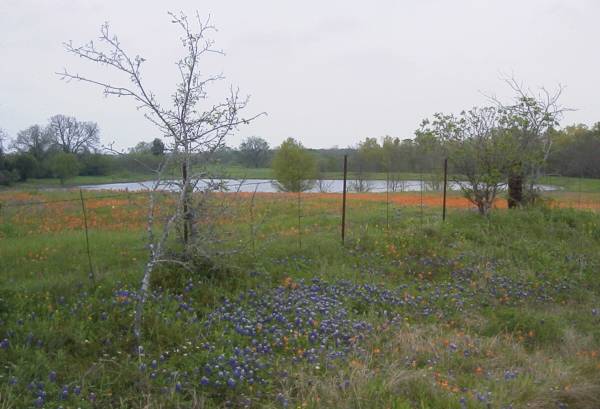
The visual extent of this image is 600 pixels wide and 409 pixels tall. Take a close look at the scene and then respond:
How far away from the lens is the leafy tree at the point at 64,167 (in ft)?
53.1

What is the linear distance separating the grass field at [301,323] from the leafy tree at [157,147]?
2.20 ft

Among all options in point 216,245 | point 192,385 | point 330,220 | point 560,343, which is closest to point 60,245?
point 216,245

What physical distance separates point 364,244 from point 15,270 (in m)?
5.51

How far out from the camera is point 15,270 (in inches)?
253

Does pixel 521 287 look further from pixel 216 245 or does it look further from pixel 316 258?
pixel 216 245

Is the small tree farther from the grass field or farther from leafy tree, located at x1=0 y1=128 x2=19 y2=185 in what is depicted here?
leafy tree, located at x1=0 y1=128 x2=19 y2=185

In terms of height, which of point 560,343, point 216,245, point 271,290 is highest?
point 216,245

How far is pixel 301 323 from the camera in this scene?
572 centimetres

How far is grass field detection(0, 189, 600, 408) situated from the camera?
14.1 feet

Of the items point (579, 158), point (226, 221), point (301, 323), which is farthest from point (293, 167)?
point (301, 323)

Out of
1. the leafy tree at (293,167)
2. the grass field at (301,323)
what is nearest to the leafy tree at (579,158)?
the leafy tree at (293,167)

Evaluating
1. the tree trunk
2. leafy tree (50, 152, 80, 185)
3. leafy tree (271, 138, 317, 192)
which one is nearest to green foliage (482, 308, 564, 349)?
the tree trunk

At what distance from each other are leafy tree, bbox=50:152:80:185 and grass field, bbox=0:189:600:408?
6.75 meters

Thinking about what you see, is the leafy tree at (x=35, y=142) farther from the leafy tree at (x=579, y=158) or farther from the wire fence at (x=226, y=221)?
the leafy tree at (x=579, y=158)
